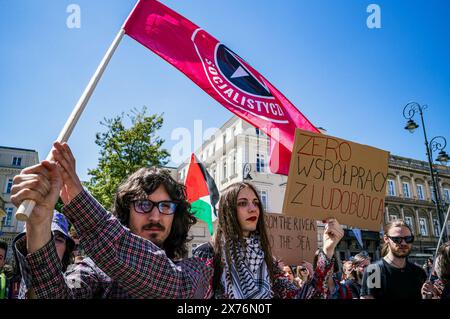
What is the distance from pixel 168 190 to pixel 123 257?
684 mm

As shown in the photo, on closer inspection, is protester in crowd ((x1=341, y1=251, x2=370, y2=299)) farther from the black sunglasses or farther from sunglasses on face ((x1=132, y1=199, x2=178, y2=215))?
sunglasses on face ((x1=132, y1=199, x2=178, y2=215))

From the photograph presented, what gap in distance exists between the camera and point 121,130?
15742 millimetres

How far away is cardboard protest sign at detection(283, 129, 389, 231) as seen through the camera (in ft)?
8.46

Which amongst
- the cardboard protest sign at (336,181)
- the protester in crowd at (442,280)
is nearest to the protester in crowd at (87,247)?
the cardboard protest sign at (336,181)

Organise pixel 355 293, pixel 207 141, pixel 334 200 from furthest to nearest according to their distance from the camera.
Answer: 1. pixel 207 141
2. pixel 355 293
3. pixel 334 200

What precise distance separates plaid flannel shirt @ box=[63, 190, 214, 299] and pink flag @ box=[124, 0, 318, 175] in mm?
2933

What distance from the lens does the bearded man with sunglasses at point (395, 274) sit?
317 cm

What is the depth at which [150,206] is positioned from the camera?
1613 mm

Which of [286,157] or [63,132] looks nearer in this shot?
[63,132]

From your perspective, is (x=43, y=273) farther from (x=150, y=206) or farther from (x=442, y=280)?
(x=442, y=280)

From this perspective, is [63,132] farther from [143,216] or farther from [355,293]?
[355,293]

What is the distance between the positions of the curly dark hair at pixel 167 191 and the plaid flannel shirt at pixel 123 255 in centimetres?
54

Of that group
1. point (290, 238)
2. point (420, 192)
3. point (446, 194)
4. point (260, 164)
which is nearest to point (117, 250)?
point (290, 238)

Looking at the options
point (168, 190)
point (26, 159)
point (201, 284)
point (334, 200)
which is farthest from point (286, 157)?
point (26, 159)
